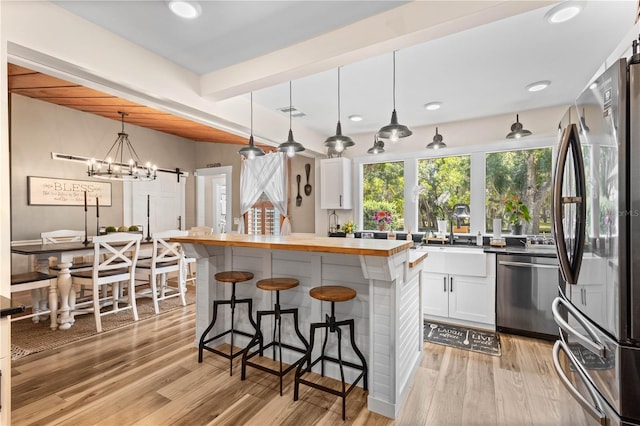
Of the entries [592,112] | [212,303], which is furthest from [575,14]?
[212,303]

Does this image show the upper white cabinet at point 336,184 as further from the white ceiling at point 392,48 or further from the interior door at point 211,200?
the interior door at point 211,200

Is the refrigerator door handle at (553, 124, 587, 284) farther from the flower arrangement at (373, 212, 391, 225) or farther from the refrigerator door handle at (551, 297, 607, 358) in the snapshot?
the flower arrangement at (373, 212, 391, 225)

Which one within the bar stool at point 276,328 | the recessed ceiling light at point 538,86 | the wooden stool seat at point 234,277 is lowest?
the bar stool at point 276,328

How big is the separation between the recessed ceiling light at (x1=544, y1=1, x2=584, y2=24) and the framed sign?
6133 mm

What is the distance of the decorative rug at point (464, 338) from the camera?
9.93 ft

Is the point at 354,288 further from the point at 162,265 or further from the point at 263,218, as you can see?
the point at 263,218

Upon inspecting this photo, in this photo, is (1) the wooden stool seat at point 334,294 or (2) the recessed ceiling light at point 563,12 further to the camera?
(1) the wooden stool seat at point 334,294

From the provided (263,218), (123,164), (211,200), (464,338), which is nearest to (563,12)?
(464,338)

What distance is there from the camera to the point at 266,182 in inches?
233

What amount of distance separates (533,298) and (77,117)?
680 cm

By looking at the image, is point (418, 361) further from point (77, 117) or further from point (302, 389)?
point (77, 117)

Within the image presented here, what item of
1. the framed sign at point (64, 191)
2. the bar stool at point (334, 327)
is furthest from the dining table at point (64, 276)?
the bar stool at point (334, 327)

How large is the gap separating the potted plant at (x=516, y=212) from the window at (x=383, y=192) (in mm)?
1420

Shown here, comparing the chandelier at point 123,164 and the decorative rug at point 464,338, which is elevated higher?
the chandelier at point 123,164
